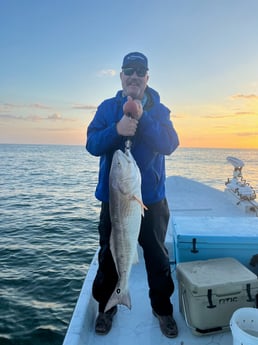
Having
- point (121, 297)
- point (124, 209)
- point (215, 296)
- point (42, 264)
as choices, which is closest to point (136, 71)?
point (124, 209)

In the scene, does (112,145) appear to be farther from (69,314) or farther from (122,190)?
(69,314)

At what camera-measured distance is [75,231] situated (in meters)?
12.2

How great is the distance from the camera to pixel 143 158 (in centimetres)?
330

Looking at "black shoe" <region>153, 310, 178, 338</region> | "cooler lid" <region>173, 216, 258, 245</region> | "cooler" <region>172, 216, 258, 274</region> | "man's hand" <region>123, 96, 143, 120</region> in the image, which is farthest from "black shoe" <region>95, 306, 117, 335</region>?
"man's hand" <region>123, 96, 143, 120</region>

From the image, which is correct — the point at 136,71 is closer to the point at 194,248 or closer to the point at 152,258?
the point at 152,258

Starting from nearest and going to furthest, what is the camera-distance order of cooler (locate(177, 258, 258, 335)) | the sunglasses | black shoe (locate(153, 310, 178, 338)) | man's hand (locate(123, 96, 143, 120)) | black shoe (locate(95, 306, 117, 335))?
man's hand (locate(123, 96, 143, 120)) < the sunglasses < cooler (locate(177, 258, 258, 335)) < black shoe (locate(153, 310, 178, 338)) < black shoe (locate(95, 306, 117, 335))

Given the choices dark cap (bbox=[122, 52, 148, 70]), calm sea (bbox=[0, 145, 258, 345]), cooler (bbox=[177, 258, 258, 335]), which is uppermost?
dark cap (bbox=[122, 52, 148, 70])

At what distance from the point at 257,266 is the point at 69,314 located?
3.90 meters

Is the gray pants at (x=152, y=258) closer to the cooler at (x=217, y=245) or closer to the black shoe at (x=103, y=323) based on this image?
the black shoe at (x=103, y=323)

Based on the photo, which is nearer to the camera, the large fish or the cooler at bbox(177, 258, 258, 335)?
the large fish

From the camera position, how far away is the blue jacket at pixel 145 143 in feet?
9.88

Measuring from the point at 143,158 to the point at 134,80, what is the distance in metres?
0.78

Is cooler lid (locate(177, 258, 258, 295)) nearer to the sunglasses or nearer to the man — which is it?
the man

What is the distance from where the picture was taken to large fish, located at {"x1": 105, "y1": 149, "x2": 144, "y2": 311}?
8.67 feet
